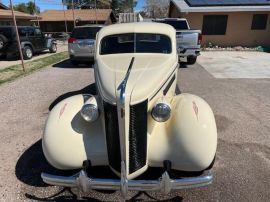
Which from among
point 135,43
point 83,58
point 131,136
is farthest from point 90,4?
point 131,136

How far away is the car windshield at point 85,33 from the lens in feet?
38.3

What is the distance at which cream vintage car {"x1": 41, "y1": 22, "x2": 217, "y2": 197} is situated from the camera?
2936 millimetres

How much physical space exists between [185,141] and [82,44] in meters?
8.97

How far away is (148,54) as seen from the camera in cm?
457

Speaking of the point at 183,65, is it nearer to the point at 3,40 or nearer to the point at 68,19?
the point at 3,40

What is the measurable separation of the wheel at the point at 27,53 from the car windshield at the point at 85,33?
4120 millimetres

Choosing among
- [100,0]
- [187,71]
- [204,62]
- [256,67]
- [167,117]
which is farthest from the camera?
[100,0]

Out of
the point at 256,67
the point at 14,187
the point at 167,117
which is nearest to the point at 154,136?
the point at 167,117

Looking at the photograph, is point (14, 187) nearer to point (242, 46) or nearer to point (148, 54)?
point (148, 54)

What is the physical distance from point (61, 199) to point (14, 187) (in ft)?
2.41

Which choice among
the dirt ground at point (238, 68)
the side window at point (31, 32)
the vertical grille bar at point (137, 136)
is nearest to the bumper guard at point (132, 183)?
the vertical grille bar at point (137, 136)

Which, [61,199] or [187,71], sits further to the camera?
[187,71]

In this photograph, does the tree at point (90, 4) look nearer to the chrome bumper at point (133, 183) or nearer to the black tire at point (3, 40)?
the black tire at point (3, 40)

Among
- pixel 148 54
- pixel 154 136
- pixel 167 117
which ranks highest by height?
pixel 148 54
